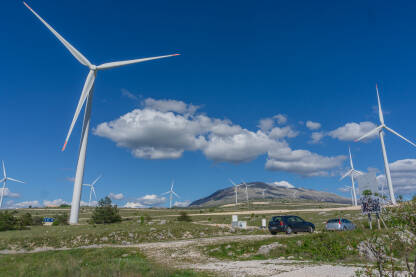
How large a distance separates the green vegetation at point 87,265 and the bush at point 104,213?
31.8 m

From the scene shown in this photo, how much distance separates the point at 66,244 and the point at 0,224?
23403mm

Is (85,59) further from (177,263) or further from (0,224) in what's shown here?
(177,263)

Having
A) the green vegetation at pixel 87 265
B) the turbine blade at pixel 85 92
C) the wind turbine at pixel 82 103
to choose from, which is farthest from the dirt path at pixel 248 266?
the wind turbine at pixel 82 103

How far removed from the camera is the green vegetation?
15.8 metres

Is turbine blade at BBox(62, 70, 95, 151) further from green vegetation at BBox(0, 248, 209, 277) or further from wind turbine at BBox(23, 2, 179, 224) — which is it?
green vegetation at BBox(0, 248, 209, 277)

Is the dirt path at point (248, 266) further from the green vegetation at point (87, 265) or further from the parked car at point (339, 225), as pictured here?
the parked car at point (339, 225)

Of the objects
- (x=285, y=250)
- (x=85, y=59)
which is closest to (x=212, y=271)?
(x=285, y=250)

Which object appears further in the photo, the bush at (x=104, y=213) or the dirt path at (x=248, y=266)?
the bush at (x=104, y=213)

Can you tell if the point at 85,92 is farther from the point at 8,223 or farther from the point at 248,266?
the point at 248,266

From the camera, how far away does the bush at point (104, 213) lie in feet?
186

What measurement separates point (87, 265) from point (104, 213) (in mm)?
40180

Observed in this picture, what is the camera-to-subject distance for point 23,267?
20578mm

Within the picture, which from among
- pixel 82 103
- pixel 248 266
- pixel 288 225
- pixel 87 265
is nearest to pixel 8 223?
pixel 82 103

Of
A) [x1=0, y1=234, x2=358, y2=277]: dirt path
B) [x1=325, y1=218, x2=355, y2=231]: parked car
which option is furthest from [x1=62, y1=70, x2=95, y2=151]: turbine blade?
[x1=325, y1=218, x2=355, y2=231]: parked car
